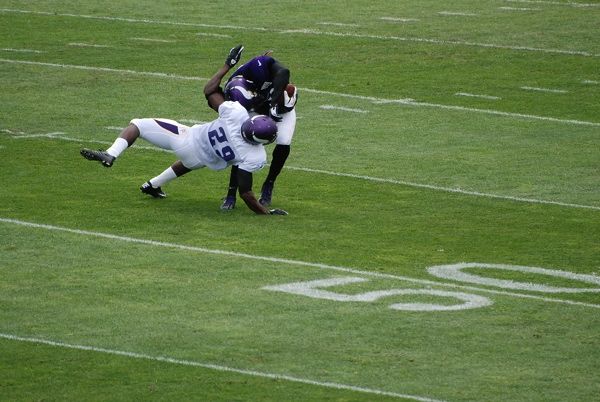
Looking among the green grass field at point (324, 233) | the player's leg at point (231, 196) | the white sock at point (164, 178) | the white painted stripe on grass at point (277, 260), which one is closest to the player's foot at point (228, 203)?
the player's leg at point (231, 196)

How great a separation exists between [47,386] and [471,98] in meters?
12.5

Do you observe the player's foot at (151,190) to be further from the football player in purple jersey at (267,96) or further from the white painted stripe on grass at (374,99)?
the white painted stripe on grass at (374,99)

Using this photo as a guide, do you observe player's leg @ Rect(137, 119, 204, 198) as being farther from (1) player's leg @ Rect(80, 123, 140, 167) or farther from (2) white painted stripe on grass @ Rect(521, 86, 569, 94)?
(2) white painted stripe on grass @ Rect(521, 86, 569, 94)

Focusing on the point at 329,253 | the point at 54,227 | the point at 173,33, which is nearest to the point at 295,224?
the point at 329,253

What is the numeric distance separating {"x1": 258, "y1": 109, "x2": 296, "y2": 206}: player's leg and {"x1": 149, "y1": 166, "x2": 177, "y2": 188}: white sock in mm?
854

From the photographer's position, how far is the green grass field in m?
9.86

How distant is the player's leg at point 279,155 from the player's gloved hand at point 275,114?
7 cm

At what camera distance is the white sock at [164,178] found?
14.9 m

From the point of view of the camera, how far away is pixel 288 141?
1503cm

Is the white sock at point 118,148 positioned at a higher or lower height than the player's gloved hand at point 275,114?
lower

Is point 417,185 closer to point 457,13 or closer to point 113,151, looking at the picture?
point 113,151

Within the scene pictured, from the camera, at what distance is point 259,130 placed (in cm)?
1427

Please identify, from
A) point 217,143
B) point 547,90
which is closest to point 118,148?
point 217,143

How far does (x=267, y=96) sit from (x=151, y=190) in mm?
1407
